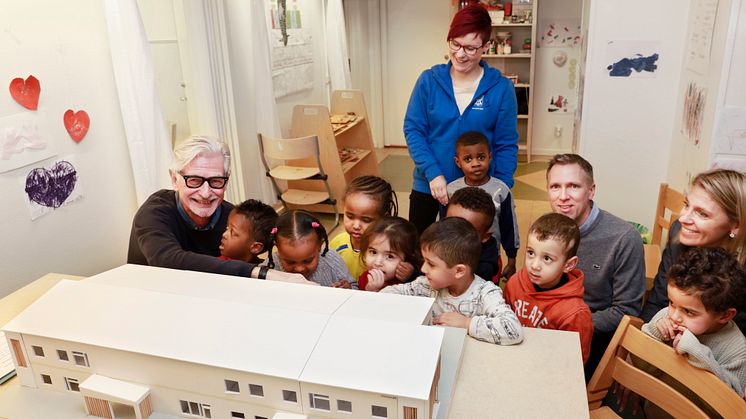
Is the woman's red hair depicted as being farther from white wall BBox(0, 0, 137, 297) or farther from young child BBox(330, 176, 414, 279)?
white wall BBox(0, 0, 137, 297)

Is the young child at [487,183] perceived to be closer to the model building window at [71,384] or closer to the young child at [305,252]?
the young child at [305,252]

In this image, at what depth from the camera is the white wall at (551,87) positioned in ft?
18.4

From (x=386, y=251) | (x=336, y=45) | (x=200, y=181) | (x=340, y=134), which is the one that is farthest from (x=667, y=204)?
(x=336, y=45)

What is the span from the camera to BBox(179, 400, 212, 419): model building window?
3.37 ft

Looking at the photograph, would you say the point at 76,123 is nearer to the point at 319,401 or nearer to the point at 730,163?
the point at 319,401

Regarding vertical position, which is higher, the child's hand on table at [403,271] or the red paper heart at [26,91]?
the red paper heart at [26,91]

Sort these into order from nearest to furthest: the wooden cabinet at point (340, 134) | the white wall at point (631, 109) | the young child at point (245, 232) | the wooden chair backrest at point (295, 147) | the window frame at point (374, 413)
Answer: the window frame at point (374, 413), the young child at point (245, 232), the white wall at point (631, 109), the wooden chair backrest at point (295, 147), the wooden cabinet at point (340, 134)

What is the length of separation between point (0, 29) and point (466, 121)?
200 cm

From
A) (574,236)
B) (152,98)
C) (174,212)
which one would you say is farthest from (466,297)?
(152,98)

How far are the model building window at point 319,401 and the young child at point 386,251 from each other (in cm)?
79

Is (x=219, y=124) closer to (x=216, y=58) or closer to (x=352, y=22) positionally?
(x=216, y=58)

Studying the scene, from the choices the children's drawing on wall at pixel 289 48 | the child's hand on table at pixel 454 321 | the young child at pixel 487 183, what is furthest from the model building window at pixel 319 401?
the children's drawing on wall at pixel 289 48

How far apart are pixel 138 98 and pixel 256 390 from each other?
2409mm

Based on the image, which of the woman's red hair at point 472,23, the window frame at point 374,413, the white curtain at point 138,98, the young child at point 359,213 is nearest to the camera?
the window frame at point 374,413
